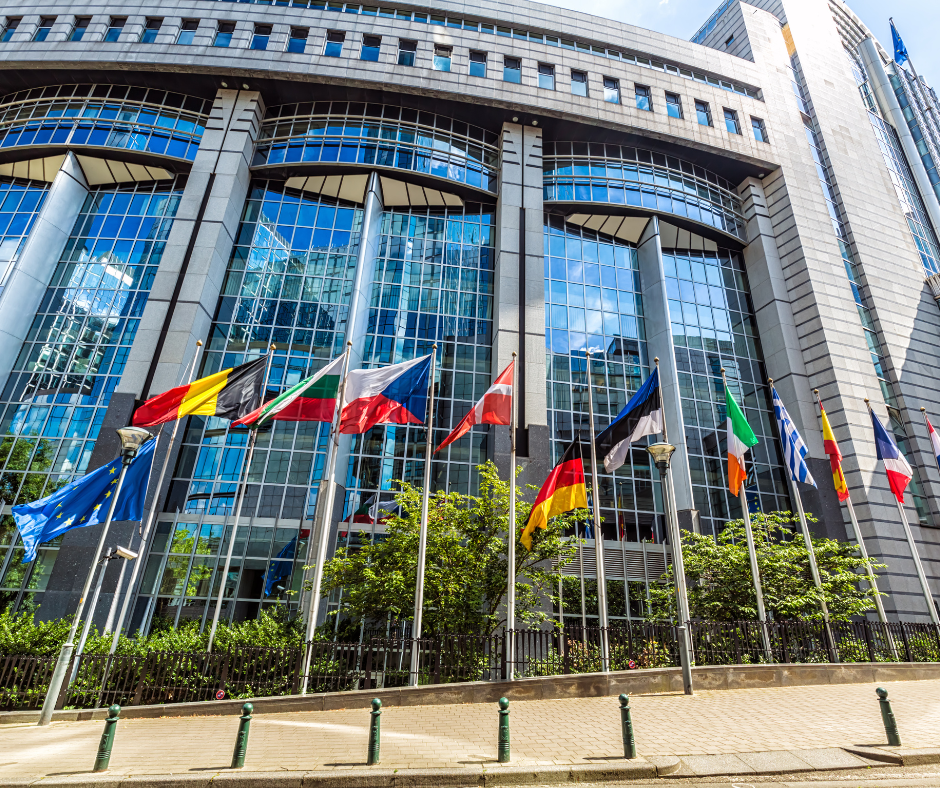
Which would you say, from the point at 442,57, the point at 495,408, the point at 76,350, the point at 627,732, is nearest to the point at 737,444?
the point at 495,408

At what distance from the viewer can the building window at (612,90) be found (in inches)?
1379

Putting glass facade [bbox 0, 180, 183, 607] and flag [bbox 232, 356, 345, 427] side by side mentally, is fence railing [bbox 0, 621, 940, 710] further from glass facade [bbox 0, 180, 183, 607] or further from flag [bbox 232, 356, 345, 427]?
glass facade [bbox 0, 180, 183, 607]

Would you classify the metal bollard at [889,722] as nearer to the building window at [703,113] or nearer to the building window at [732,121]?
the building window at [703,113]

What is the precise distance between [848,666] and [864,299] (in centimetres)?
2655

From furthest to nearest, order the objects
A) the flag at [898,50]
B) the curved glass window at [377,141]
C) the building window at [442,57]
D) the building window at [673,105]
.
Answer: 1. the flag at [898,50]
2. the building window at [673,105]
3. the building window at [442,57]
4. the curved glass window at [377,141]

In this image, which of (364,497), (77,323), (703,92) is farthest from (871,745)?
(703,92)

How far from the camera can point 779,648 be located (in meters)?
16.3

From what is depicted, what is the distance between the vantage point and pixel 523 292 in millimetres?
28594

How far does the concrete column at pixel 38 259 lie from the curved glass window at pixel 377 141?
33.6 feet

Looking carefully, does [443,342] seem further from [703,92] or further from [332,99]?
[703,92]

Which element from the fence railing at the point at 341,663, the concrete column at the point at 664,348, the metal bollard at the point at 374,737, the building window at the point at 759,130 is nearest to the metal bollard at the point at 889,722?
the fence railing at the point at 341,663

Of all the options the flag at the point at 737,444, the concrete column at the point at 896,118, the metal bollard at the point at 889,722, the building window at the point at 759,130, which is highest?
the concrete column at the point at 896,118

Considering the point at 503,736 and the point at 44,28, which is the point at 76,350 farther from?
the point at 503,736

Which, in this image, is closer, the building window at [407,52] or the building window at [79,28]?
the building window at [79,28]
